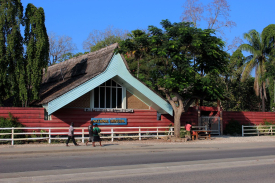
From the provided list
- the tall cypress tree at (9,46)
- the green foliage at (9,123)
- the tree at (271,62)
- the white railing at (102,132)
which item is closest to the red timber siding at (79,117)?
the green foliage at (9,123)

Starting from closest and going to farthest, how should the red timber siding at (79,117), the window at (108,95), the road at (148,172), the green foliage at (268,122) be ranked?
the road at (148,172) < the red timber siding at (79,117) < the window at (108,95) < the green foliage at (268,122)

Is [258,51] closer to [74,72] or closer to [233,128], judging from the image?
[233,128]

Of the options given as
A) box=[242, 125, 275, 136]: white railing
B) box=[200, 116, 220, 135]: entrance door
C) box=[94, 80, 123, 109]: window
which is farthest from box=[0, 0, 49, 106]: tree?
box=[242, 125, 275, 136]: white railing

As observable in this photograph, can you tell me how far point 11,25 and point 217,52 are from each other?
14.6 metres

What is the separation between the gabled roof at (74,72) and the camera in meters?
21.7

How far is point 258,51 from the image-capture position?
36.9 metres

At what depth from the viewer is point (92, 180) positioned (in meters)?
8.70

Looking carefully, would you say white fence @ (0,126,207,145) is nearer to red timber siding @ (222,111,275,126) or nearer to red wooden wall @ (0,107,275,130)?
red wooden wall @ (0,107,275,130)

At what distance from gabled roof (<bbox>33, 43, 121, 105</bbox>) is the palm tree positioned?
20084 mm

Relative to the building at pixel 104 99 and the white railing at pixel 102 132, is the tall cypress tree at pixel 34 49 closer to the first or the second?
the building at pixel 104 99

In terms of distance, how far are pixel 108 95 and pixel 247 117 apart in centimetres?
1531

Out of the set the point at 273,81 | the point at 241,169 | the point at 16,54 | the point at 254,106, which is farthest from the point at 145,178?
the point at 254,106

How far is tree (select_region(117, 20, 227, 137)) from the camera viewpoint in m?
21.3

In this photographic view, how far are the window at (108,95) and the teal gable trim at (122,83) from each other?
2.52ft
